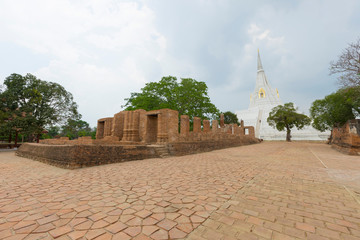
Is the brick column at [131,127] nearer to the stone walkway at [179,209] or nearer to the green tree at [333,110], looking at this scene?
the stone walkway at [179,209]

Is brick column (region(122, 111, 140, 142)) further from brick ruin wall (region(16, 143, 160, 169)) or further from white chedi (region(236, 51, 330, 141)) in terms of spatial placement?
white chedi (region(236, 51, 330, 141))

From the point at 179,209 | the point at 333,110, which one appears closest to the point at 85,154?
the point at 179,209

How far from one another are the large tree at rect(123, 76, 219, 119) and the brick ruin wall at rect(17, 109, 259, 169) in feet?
13.8

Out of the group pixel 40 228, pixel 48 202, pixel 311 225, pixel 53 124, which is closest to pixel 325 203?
pixel 311 225

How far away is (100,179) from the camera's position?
3.83 meters

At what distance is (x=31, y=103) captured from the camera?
16.6 meters

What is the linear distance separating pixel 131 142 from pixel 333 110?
842 inches

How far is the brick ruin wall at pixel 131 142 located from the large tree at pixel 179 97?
4.20 m

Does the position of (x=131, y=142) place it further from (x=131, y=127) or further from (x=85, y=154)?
(x=85, y=154)

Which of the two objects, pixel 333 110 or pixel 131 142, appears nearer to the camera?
pixel 131 142

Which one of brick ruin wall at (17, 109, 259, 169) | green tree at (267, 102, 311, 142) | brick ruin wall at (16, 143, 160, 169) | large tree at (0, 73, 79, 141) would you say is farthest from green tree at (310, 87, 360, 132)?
large tree at (0, 73, 79, 141)

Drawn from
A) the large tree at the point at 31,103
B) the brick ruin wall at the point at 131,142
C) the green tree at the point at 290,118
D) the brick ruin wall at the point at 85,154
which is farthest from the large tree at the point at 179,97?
the green tree at the point at 290,118

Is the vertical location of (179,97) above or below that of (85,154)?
above

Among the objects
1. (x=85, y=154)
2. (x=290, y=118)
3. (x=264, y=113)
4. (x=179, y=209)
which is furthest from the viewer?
(x=264, y=113)
